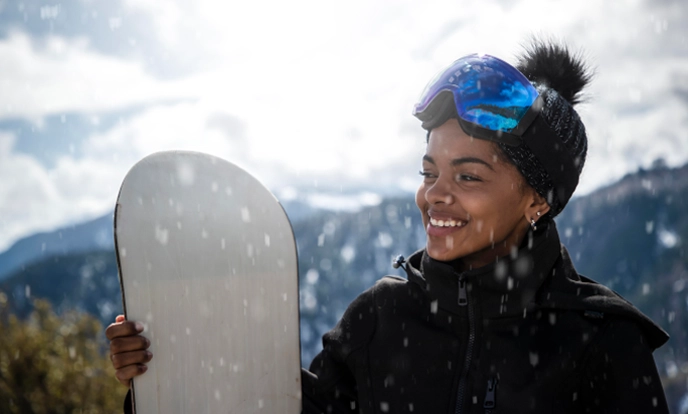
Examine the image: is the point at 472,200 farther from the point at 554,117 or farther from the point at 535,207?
the point at 554,117

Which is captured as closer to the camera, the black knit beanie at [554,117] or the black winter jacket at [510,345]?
the black winter jacket at [510,345]

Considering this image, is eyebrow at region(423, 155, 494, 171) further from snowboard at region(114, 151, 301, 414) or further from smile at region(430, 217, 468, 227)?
snowboard at region(114, 151, 301, 414)

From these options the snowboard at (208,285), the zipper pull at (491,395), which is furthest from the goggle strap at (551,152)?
the snowboard at (208,285)

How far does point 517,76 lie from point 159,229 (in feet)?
4.63

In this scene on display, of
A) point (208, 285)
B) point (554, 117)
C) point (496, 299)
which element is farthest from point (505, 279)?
point (208, 285)

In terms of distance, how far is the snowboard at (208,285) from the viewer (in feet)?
6.74

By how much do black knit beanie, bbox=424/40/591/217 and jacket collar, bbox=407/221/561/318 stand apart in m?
0.16

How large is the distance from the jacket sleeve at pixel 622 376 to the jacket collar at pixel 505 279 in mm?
261

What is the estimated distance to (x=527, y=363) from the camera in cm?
183

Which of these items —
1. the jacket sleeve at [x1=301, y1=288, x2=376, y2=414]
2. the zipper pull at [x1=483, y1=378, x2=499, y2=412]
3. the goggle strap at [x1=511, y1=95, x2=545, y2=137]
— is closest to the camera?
the zipper pull at [x1=483, y1=378, x2=499, y2=412]

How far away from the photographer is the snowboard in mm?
2055

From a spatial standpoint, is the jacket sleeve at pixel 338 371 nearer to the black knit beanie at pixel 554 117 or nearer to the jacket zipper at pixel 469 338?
the jacket zipper at pixel 469 338

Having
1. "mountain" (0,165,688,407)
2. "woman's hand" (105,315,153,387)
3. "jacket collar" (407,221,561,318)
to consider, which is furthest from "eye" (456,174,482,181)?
"mountain" (0,165,688,407)

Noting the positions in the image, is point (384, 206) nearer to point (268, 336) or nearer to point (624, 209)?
point (624, 209)
